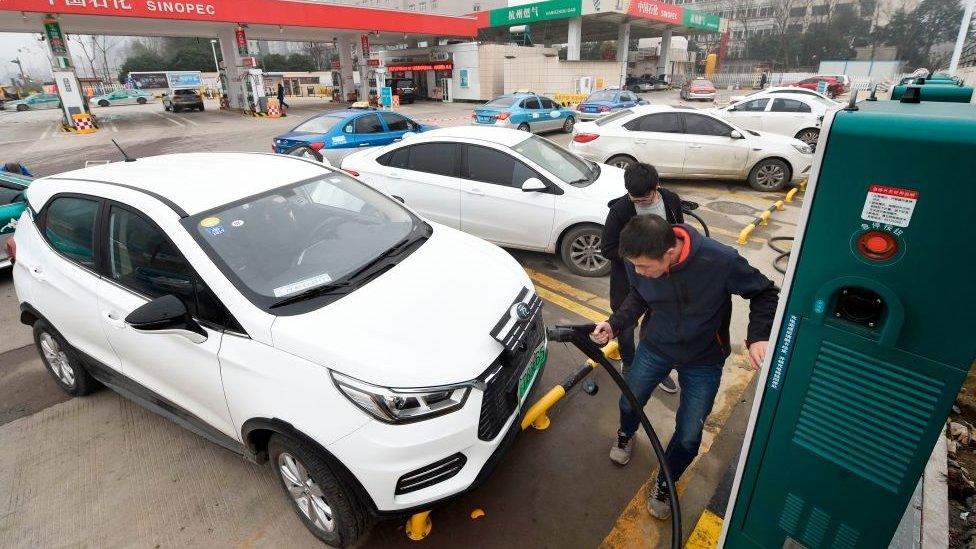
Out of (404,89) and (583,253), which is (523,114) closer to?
(583,253)

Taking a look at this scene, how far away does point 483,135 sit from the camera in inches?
230

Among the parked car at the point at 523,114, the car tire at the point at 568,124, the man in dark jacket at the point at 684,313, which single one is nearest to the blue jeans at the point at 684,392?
the man in dark jacket at the point at 684,313

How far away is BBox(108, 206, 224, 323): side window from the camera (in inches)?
99.0

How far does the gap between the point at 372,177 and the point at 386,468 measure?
488 centimetres

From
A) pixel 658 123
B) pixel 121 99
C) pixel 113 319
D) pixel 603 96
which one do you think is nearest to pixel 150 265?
pixel 113 319

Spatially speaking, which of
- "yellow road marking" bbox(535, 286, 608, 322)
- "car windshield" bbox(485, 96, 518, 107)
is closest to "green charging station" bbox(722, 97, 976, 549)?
"yellow road marking" bbox(535, 286, 608, 322)

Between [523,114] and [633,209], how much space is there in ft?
44.9

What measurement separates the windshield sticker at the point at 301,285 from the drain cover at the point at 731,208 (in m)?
7.01

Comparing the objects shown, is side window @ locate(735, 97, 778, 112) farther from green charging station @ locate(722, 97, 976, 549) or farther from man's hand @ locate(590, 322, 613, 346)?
green charging station @ locate(722, 97, 976, 549)

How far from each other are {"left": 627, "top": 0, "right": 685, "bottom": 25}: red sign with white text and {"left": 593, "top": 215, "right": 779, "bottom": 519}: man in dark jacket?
118ft

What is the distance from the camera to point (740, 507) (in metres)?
2.05

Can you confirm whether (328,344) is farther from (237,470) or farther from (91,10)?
(91,10)

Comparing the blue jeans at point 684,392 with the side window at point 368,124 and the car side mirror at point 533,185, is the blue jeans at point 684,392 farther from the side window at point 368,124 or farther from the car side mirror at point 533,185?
the side window at point 368,124

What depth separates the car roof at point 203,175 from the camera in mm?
2846
